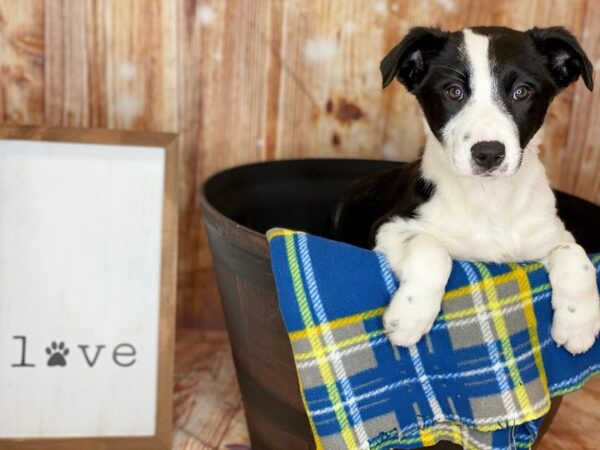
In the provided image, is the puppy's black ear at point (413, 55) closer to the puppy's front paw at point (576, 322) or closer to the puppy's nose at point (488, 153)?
the puppy's nose at point (488, 153)

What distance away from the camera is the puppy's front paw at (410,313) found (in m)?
1.38

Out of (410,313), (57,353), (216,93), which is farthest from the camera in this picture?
(216,93)

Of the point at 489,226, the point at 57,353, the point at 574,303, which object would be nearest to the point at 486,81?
the point at 489,226

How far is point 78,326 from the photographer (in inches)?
72.4

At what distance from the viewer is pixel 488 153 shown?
4.76ft

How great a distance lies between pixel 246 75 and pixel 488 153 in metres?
1.05

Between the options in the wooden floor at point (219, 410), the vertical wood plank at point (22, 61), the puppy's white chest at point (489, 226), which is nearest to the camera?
the puppy's white chest at point (489, 226)

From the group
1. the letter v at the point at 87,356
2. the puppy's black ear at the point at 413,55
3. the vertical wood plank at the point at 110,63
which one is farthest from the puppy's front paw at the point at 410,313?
the vertical wood plank at the point at 110,63

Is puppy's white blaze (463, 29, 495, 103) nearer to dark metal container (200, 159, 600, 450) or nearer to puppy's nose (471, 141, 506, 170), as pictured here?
puppy's nose (471, 141, 506, 170)

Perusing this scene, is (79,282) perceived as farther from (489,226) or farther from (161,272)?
(489,226)

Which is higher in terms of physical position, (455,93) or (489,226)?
(455,93)

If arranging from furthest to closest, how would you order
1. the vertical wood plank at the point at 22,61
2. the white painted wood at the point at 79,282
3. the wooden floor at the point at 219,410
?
1. the vertical wood plank at the point at 22,61
2. the wooden floor at the point at 219,410
3. the white painted wood at the point at 79,282

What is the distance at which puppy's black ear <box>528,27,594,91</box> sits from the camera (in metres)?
1.57

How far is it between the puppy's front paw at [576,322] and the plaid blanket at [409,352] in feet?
0.07
